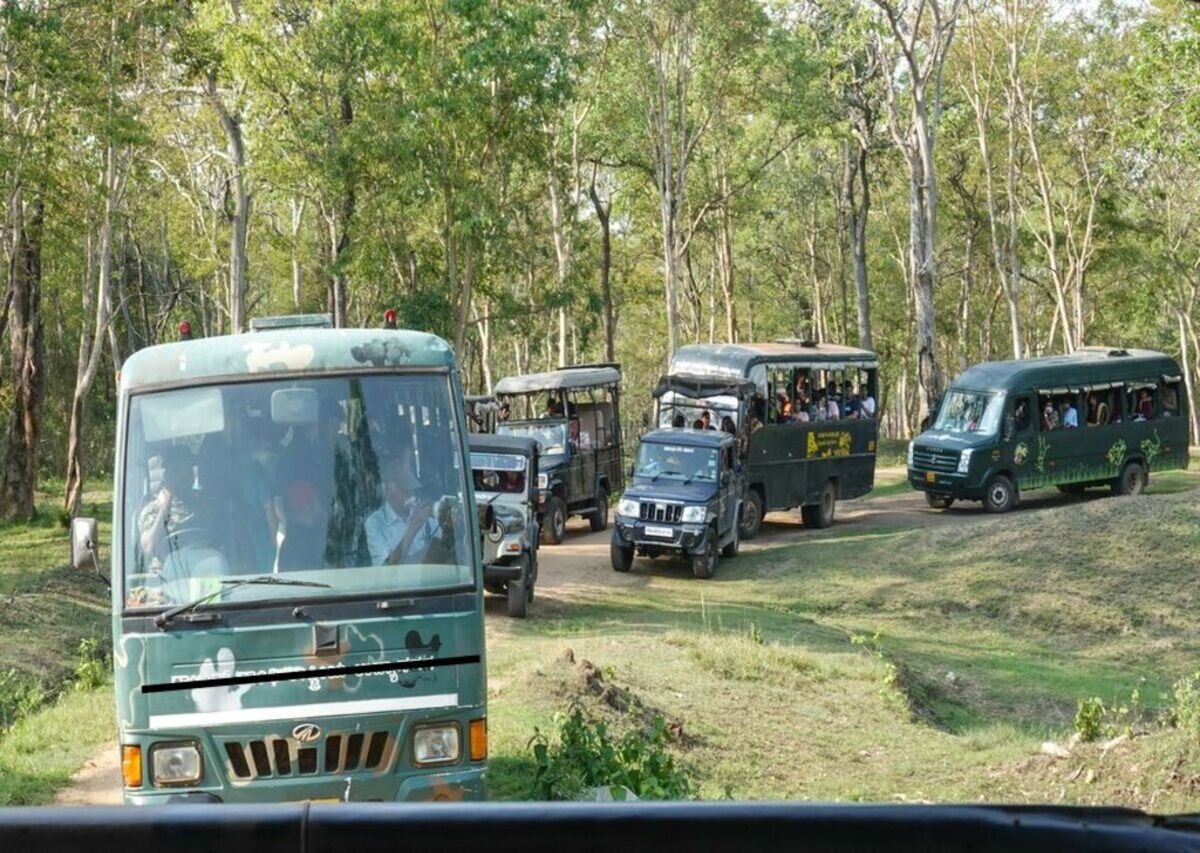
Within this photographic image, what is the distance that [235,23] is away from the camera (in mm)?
30125

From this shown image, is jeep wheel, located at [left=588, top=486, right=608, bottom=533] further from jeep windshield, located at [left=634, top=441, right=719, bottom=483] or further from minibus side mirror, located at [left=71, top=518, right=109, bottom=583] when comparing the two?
minibus side mirror, located at [left=71, top=518, right=109, bottom=583]

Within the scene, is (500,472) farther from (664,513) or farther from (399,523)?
(399,523)

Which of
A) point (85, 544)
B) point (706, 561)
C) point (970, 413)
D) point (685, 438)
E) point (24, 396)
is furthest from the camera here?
point (970, 413)

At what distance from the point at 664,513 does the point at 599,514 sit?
665cm

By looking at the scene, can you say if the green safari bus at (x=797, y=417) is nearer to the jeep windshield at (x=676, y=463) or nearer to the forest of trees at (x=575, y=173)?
the jeep windshield at (x=676, y=463)

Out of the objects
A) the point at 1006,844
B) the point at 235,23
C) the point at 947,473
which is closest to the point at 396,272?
the point at 235,23

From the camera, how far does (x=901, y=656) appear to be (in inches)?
739

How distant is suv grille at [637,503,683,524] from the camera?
2381cm

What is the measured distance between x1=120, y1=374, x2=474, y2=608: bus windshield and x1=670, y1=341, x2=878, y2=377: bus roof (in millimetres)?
21060

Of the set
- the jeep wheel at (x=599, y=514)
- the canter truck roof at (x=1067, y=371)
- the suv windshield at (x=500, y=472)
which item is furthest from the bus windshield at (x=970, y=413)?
the suv windshield at (x=500, y=472)

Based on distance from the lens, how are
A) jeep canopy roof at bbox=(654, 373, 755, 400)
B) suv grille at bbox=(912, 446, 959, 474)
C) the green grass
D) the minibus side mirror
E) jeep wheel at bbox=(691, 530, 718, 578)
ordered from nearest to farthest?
the minibus side mirror < the green grass < jeep wheel at bbox=(691, 530, 718, 578) < jeep canopy roof at bbox=(654, 373, 755, 400) < suv grille at bbox=(912, 446, 959, 474)

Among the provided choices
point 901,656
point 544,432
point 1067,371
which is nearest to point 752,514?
point 544,432

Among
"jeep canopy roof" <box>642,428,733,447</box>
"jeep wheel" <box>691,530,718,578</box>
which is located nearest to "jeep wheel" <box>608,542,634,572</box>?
"jeep wheel" <box>691,530,718,578</box>

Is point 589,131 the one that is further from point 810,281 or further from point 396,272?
point 810,281
